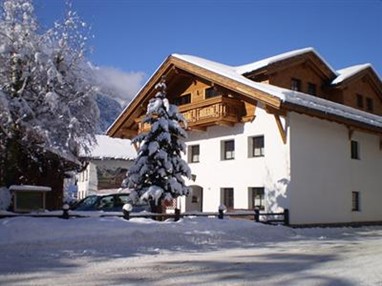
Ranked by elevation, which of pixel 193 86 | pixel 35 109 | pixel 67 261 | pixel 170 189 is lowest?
pixel 67 261

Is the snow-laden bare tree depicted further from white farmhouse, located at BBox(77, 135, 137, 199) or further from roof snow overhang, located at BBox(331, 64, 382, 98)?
white farmhouse, located at BBox(77, 135, 137, 199)

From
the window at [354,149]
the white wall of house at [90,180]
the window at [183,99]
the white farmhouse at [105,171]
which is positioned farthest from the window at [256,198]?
the white wall of house at [90,180]

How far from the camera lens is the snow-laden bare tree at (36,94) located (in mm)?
14070

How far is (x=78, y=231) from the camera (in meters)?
13.0

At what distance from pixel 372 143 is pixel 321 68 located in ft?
16.1

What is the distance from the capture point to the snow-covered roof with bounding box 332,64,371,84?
2663cm

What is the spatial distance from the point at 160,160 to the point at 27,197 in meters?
5.03

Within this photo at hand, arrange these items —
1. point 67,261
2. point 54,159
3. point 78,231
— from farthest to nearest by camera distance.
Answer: point 54,159 < point 78,231 < point 67,261

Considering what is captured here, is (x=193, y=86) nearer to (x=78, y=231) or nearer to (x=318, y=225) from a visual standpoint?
(x=318, y=225)

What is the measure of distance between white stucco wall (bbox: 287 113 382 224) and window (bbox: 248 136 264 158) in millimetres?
1925

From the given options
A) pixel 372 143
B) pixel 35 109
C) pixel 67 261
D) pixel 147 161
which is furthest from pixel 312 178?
pixel 67 261

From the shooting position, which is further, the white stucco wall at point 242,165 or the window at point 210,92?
the window at point 210,92

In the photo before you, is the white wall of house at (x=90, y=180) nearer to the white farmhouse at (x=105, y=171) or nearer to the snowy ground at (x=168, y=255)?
the white farmhouse at (x=105, y=171)

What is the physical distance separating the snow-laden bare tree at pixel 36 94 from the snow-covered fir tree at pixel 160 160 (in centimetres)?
284
